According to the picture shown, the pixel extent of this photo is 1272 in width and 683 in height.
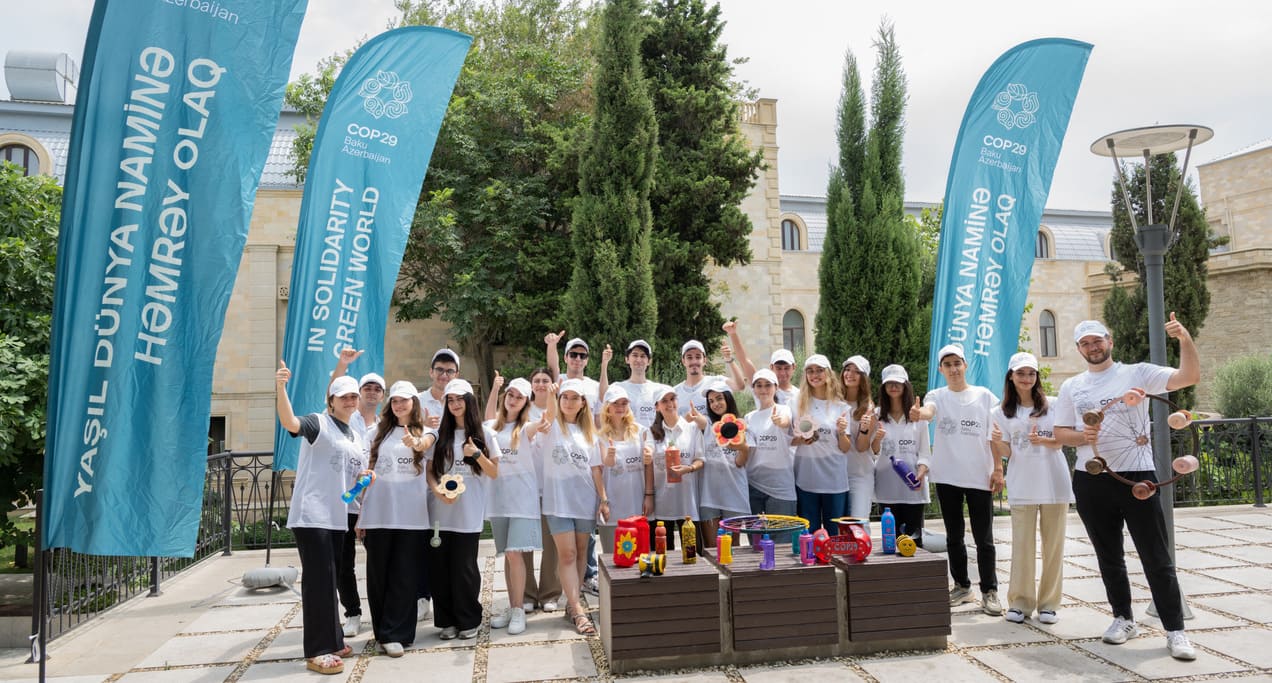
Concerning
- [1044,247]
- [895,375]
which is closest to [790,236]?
[1044,247]

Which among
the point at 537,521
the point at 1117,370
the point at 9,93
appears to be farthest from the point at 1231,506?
the point at 9,93

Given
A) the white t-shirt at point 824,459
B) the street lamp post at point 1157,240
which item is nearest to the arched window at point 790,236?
the street lamp post at point 1157,240

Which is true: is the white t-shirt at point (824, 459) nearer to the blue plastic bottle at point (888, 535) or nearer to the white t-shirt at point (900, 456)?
the white t-shirt at point (900, 456)

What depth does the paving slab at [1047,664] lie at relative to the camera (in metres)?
4.50

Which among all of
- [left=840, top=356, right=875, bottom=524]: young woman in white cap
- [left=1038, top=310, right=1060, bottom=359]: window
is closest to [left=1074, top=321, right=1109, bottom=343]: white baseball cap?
[left=840, top=356, right=875, bottom=524]: young woman in white cap

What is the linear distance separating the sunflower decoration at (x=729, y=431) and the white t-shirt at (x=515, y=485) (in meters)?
1.40

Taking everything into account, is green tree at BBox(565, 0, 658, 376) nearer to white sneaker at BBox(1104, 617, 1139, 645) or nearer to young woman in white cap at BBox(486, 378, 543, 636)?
young woman in white cap at BBox(486, 378, 543, 636)

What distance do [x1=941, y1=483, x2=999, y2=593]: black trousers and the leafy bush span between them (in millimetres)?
14289

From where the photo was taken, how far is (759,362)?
22.6m

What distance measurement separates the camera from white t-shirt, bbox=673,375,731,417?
667 centimetres

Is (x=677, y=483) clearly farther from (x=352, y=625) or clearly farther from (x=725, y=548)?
(x=352, y=625)

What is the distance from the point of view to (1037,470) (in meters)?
5.46

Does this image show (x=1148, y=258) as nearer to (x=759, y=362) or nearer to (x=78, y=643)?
(x=78, y=643)

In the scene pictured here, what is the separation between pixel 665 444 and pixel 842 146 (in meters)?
11.2
